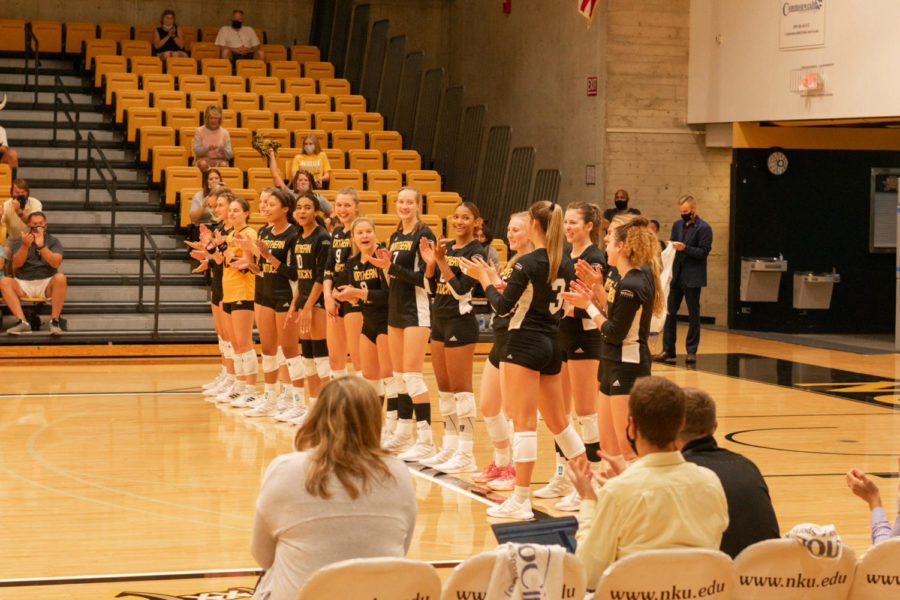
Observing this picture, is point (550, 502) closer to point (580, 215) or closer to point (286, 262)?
point (580, 215)

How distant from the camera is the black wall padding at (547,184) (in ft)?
50.8

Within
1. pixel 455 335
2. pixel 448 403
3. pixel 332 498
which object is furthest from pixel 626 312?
pixel 332 498

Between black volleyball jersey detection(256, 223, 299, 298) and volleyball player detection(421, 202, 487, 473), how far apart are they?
72.7 inches

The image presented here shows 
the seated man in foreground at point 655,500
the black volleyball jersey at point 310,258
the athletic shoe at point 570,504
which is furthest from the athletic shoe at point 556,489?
the seated man in foreground at point 655,500

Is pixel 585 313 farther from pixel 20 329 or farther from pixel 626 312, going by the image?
pixel 20 329

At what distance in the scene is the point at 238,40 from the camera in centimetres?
1838

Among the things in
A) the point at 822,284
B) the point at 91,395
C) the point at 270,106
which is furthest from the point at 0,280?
the point at 822,284

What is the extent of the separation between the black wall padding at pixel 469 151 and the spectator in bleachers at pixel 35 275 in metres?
6.47

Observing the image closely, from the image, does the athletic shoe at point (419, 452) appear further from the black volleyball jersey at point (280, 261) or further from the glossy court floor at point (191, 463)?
the black volleyball jersey at point (280, 261)

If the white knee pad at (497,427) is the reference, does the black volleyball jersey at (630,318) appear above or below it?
above

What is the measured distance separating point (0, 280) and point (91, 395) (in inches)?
98.8

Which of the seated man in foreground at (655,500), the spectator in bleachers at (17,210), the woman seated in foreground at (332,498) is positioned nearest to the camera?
the woman seated in foreground at (332,498)

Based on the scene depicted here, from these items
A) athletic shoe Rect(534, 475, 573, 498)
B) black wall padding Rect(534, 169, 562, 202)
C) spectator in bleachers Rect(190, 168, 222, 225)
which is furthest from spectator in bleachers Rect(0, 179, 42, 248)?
athletic shoe Rect(534, 475, 573, 498)

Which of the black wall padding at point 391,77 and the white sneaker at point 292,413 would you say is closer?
the white sneaker at point 292,413
